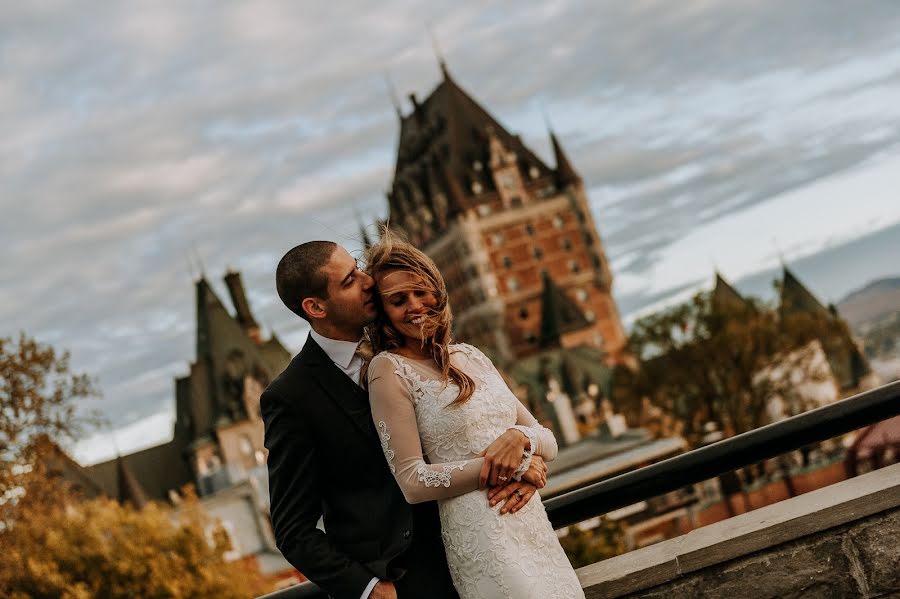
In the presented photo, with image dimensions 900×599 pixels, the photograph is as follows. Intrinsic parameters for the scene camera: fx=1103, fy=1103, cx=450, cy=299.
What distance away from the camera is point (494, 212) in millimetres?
99312

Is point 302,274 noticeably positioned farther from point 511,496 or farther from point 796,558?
point 796,558

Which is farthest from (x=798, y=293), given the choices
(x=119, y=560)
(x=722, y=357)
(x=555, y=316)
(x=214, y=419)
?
(x=119, y=560)

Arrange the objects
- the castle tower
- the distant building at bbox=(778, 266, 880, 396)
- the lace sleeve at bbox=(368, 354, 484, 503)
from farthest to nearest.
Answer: the castle tower → the distant building at bbox=(778, 266, 880, 396) → the lace sleeve at bbox=(368, 354, 484, 503)

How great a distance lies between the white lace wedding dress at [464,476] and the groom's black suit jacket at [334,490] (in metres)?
0.11

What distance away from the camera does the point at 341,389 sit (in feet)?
10.8

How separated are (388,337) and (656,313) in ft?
148

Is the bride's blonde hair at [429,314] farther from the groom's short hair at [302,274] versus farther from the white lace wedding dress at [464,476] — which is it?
the groom's short hair at [302,274]

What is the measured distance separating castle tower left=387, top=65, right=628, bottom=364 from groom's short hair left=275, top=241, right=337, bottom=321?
90653 mm

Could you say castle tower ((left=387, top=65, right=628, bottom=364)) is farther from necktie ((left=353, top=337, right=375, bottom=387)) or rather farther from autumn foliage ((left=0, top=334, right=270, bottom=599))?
necktie ((left=353, top=337, right=375, bottom=387))

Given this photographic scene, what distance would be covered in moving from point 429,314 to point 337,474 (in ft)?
1.77

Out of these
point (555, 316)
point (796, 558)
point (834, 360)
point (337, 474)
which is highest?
point (555, 316)

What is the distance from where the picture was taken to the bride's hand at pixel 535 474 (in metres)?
3.14

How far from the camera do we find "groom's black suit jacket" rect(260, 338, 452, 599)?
10.3ft

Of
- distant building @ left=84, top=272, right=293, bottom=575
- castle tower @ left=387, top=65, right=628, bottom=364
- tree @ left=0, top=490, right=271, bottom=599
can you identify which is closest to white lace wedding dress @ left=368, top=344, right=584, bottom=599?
tree @ left=0, top=490, right=271, bottom=599
